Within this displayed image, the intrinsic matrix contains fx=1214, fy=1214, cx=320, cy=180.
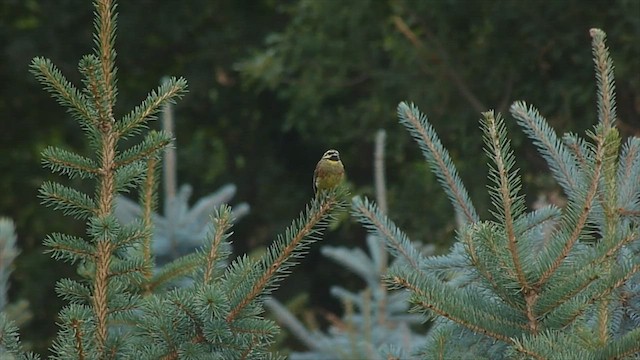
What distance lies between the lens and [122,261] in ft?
7.26

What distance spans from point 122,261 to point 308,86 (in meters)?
10.3

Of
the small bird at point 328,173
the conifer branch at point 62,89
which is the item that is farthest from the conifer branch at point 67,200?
the small bird at point 328,173

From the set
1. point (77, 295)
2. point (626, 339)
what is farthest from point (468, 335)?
point (77, 295)

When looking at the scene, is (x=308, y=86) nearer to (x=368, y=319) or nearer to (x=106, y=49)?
(x=368, y=319)

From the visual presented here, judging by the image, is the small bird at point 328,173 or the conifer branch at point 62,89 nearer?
the conifer branch at point 62,89

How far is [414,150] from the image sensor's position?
43.1 feet

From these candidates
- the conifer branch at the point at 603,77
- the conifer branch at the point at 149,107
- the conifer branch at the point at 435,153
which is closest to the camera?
the conifer branch at the point at 149,107

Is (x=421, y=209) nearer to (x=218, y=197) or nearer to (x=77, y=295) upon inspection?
(x=218, y=197)

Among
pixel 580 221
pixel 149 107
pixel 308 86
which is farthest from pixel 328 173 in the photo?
pixel 308 86

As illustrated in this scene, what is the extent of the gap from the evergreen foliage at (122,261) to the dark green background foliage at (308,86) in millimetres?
7257

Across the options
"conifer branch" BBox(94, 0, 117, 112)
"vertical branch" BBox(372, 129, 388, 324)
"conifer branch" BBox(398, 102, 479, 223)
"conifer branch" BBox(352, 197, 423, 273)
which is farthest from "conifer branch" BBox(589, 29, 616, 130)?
"vertical branch" BBox(372, 129, 388, 324)

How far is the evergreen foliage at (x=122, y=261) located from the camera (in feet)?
6.89

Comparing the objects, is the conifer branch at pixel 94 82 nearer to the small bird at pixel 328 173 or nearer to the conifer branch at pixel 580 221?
the conifer branch at pixel 580 221

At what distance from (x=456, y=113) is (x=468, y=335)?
29.6 ft
